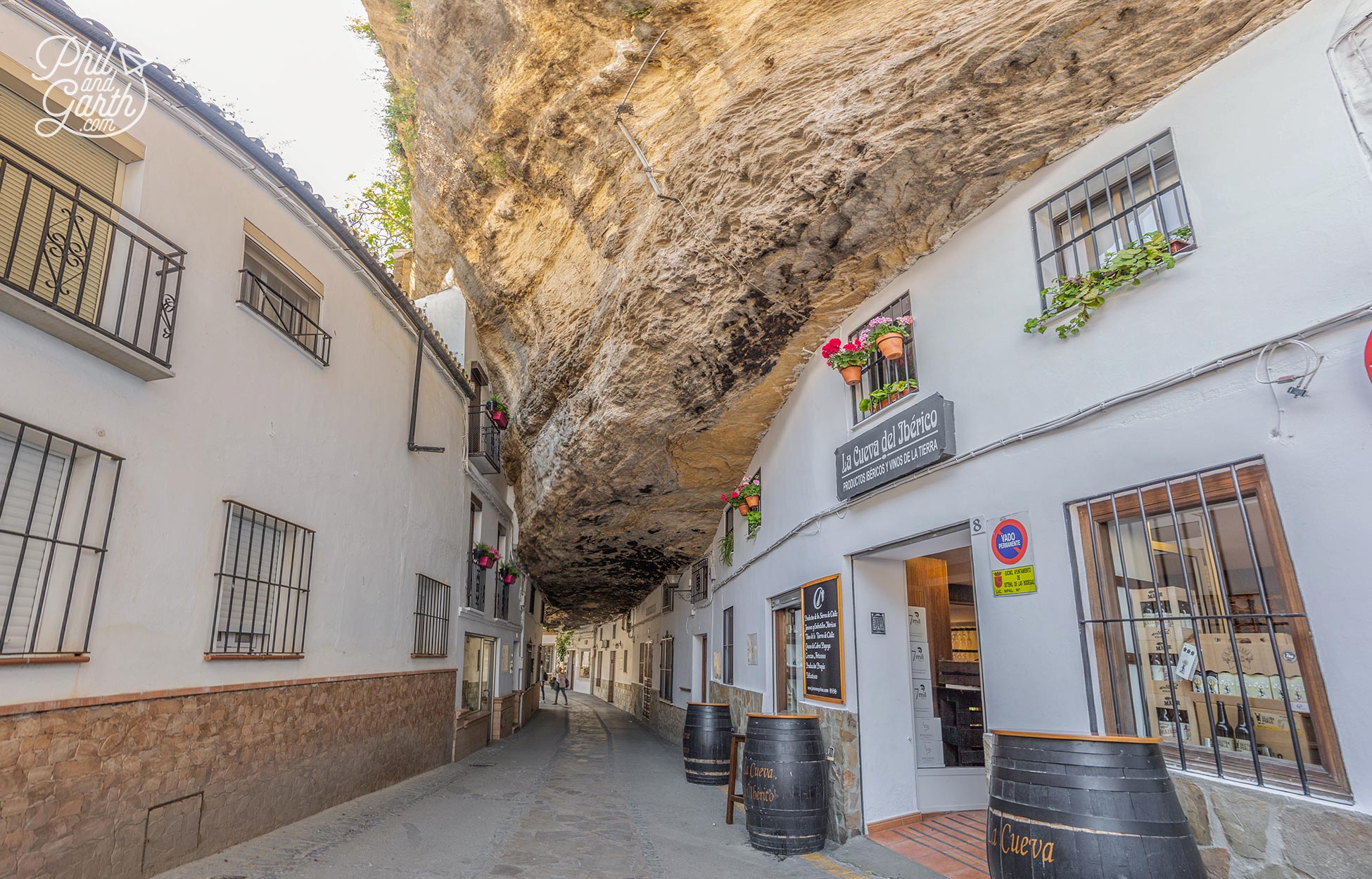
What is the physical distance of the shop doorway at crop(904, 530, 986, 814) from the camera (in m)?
6.17

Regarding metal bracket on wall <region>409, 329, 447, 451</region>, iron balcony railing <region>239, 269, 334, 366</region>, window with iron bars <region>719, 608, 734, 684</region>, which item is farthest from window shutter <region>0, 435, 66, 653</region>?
window with iron bars <region>719, 608, 734, 684</region>

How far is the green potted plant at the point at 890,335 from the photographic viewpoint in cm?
558

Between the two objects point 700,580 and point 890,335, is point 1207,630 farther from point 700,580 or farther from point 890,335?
point 700,580

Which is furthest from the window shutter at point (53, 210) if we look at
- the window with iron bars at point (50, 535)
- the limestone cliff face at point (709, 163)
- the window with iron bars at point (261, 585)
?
the limestone cliff face at point (709, 163)

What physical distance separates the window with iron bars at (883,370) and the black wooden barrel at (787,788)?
2.61 meters

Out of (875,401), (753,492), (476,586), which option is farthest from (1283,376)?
(476,586)

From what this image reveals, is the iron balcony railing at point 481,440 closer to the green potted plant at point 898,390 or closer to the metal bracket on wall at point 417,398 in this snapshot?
the metal bracket on wall at point 417,398

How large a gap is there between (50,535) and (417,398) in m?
5.66

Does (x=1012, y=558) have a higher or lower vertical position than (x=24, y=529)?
lower

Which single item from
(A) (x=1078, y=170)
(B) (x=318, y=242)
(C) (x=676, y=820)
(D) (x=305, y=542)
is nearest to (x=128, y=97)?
(B) (x=318, y=242)

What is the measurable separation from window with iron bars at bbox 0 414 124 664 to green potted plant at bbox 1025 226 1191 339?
18.5 ft

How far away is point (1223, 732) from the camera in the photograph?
3.32m

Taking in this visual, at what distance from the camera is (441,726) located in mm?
10344

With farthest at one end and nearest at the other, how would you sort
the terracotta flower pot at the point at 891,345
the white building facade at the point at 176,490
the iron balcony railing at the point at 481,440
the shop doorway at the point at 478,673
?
1. the iron balcony railing at the point at 481,440
2. the shop doorway at the point at 478,673
3. the terracotta flower pot at the point at 891,345
4. the white building facade at the point at 176,490
